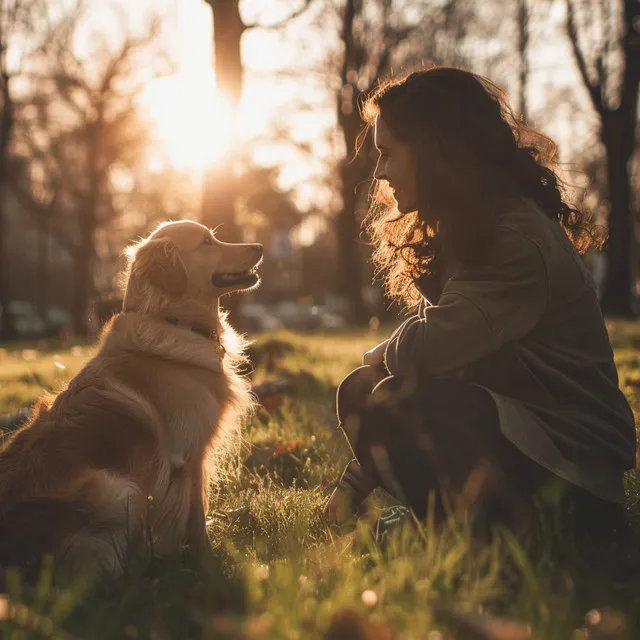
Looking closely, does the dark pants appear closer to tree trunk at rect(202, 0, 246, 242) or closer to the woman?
the woman

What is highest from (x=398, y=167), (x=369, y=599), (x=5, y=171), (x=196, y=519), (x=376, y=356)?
(x=5, y=171)

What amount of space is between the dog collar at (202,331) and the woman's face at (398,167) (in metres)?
1.19

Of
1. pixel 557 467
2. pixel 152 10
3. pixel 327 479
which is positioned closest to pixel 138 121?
pixel 152 10

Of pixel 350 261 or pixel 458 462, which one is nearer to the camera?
pixel 458 462

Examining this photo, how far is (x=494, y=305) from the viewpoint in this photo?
2.72m

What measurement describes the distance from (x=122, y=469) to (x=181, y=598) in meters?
0.89

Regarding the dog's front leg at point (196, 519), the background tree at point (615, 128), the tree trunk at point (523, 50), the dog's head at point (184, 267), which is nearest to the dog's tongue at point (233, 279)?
the dog's head at point (184, 267)

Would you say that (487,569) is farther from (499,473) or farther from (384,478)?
(384,478)

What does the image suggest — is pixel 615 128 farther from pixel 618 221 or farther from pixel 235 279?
pixel 235 279

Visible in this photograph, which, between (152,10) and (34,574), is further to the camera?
(152,10)

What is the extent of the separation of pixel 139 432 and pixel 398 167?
1.57 m

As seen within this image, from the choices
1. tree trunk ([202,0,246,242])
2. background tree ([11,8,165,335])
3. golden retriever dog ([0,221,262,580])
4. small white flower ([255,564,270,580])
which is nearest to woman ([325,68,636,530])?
small white flower ([255,564,270,580])

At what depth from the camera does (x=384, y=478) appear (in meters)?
2.83

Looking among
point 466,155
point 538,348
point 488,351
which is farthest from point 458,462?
point 466,155
